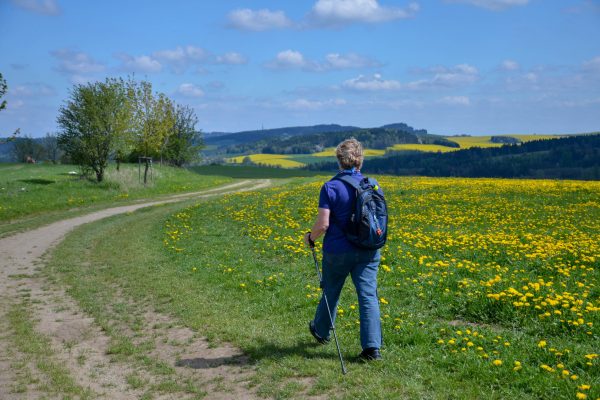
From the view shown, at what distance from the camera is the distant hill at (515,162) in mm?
72750

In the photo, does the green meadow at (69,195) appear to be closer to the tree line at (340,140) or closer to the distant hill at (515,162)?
the distant hill at (515,162)

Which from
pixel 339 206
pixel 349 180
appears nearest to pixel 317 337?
pixel 339 206

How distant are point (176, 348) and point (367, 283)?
3.31 metres

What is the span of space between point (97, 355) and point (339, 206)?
14.6 feet

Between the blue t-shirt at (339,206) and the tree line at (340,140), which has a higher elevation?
the tree line at (340,140)

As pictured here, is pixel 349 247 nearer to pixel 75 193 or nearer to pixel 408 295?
pixel 408 295

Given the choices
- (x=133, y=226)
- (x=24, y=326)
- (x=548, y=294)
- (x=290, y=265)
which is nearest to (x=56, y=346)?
(x=24, y=326)

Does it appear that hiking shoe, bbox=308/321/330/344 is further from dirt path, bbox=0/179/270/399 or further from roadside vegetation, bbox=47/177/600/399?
dirt path, bbox=0/179/270/399

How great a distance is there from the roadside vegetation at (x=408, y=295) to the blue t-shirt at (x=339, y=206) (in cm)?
162

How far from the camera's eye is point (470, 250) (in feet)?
41.8

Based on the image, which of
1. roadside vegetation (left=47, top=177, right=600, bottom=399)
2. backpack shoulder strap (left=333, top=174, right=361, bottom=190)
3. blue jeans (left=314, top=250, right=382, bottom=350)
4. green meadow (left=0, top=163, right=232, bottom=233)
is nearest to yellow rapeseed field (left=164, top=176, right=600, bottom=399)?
roadside vegetation (left=47, top=177, right=600, bottom=399)

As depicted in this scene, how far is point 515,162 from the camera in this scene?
7812cm

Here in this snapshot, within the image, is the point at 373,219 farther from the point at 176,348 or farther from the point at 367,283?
the point at 176,348

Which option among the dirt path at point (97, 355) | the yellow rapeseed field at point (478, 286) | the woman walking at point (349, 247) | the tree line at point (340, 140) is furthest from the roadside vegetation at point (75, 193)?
the tree line at point (340, 140)
